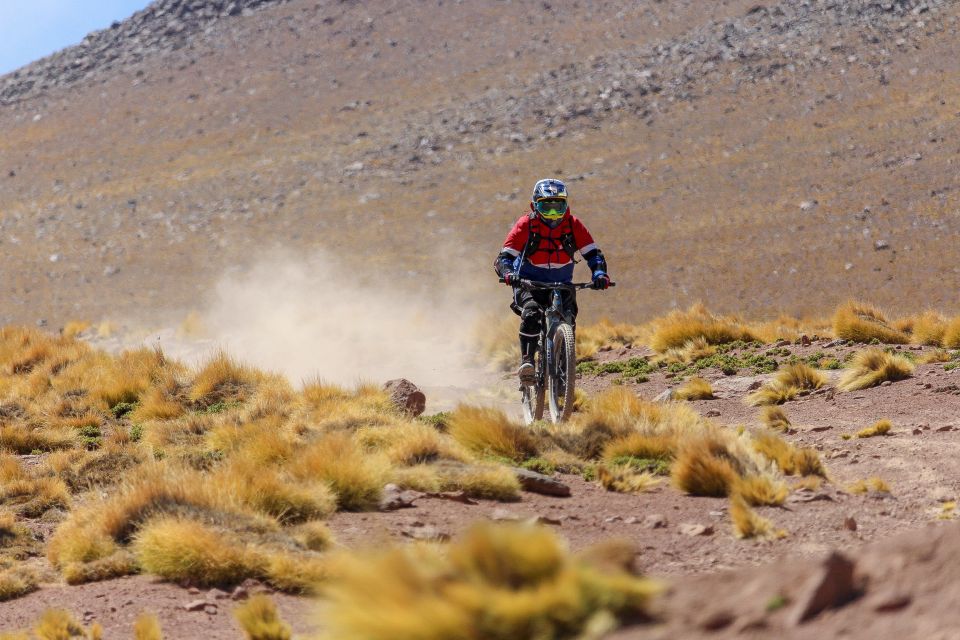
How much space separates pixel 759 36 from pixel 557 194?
46476 millimetres

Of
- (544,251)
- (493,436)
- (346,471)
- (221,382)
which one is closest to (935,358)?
(544,251)

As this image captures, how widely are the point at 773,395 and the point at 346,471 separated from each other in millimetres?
6285

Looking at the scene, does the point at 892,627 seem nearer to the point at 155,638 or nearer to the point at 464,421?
the point at 155,638

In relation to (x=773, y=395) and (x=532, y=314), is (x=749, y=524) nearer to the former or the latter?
(x=532, y=314)

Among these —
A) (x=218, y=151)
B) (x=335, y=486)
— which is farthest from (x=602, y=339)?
(x=218, y=151)

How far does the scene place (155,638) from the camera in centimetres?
498

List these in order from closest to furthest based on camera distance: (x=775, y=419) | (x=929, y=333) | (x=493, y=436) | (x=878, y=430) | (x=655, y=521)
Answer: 1. (x=655, y=521)
2. (x=493, y=436)
3. (x=878, y=430)
4. (x=775, y=419)
5. (x=929, y=333)

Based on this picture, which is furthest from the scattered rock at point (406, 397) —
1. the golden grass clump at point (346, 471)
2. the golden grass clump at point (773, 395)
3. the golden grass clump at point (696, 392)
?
the golden grass clump at point (346, 471)

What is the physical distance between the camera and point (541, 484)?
7.55 metres

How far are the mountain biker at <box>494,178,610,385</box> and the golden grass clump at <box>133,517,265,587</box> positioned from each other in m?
4.64

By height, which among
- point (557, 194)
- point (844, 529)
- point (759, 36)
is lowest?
point (844, 529)

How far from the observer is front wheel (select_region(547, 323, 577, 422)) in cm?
971

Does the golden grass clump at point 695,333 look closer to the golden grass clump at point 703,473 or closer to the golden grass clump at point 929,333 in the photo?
the golden grass clump at point 929,333

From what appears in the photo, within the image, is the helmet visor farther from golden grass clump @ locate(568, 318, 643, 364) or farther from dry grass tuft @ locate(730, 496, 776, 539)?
golden grass clump @ locate(568, 318, 643, 364)
